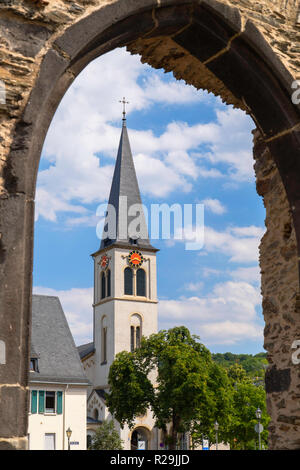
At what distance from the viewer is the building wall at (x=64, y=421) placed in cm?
3089

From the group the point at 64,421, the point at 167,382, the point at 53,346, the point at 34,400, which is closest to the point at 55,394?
the point at 34,400

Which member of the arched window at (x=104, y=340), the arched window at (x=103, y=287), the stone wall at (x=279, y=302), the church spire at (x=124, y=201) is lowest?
the stone wall at (x=279, y=302)

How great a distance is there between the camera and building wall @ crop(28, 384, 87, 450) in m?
30.9

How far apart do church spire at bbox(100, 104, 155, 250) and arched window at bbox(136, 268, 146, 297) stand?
2274 mm

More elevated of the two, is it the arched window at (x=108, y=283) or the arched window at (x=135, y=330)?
the arched window at (x=108, y=283)

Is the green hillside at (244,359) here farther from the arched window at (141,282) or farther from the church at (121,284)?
the church at (121,284)

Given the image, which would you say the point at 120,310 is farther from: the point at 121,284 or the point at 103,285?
the point at 103,285

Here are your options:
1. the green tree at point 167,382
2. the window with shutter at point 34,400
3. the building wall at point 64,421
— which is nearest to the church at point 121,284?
the green tree at point 167,382

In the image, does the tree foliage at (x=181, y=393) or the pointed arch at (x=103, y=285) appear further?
the pointed arch at (x=103, y=285)

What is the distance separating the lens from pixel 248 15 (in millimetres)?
5266

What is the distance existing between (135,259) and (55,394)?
927 inches

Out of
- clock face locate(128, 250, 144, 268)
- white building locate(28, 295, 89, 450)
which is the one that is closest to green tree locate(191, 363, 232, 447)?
white building locate(28, 295, 89, 450)

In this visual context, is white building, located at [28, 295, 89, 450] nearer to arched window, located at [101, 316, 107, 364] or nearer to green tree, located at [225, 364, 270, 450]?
green tree, located at [225, 364, 270, 450]
